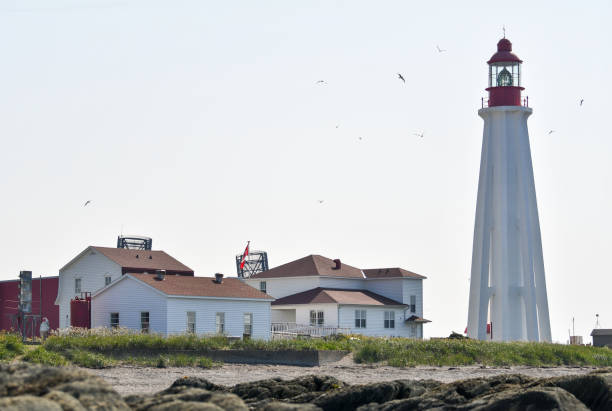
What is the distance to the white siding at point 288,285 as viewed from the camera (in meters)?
66.8

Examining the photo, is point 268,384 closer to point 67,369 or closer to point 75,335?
point 67,369

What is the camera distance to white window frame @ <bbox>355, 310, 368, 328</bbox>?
63.2 metres

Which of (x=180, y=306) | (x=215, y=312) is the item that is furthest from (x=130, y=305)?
(x=215, y=312)

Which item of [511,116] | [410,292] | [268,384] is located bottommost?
[268,384]

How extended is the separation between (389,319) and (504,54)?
61.8 ft

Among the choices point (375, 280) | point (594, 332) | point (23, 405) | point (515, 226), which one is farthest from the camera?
point (375, 280)

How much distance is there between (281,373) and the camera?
3225cm

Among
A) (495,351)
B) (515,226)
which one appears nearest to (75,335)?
(495,351)

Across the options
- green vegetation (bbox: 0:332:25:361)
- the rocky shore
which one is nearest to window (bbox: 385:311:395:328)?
green vegetation (bbox: 0:332:25:361)

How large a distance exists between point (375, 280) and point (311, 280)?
192 inches

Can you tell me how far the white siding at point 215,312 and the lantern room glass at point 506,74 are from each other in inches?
716

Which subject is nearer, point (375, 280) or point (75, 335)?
point (75, 335)

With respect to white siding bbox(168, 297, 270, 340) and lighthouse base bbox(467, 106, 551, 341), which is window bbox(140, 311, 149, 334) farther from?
lighthouse base bbox(467, 106, 551, 341)

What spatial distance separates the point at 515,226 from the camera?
54938 mm
